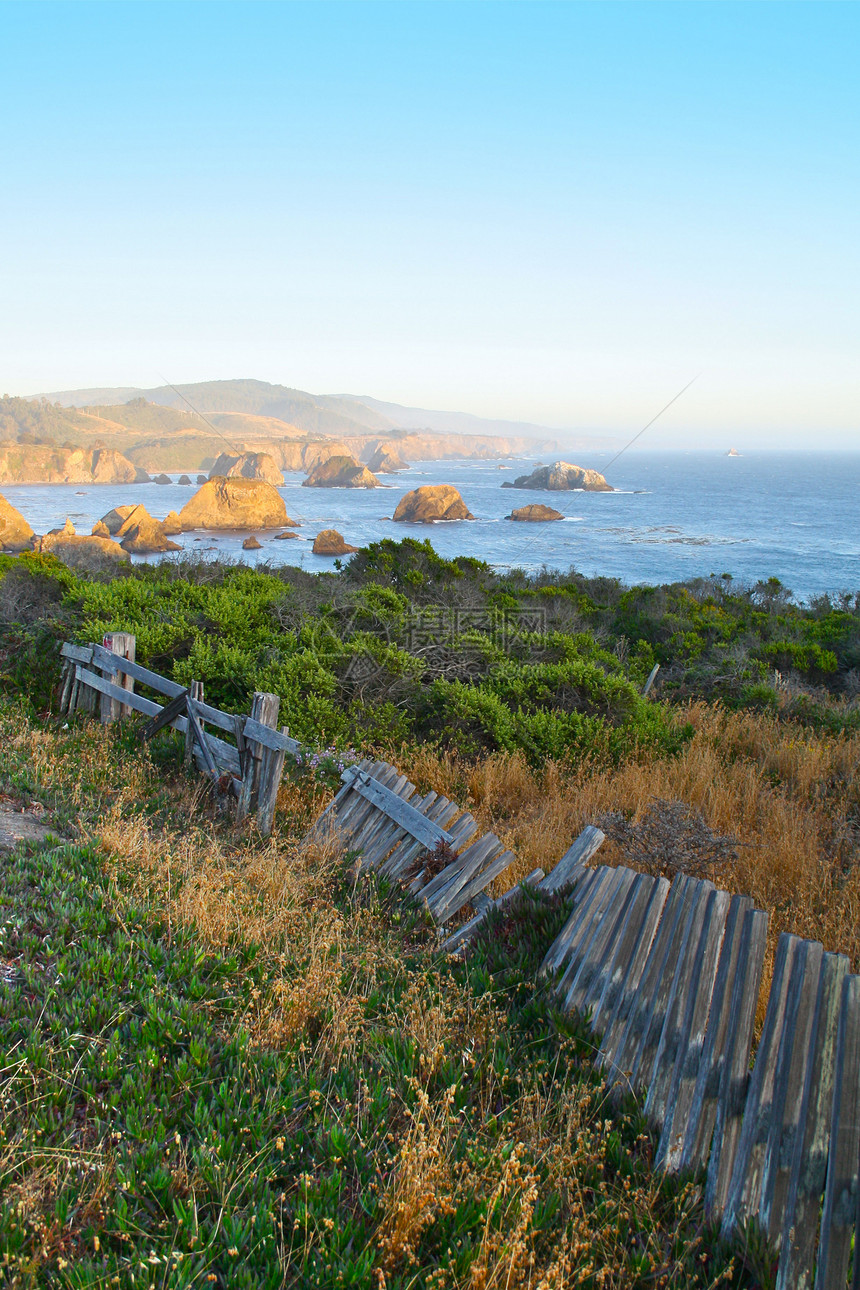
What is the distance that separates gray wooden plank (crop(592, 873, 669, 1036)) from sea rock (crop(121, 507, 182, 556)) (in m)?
59.2

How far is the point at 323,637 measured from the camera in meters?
8.98

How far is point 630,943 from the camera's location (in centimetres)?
342

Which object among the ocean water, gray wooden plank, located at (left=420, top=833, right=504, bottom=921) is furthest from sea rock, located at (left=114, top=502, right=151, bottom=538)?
gray wooden plank, located at (left=420, top=833, right=504, bottom=921)

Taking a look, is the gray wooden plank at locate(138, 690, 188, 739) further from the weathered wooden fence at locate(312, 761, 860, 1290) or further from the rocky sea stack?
the rocky sea stack

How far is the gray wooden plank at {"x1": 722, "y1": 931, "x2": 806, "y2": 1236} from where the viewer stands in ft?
8.18

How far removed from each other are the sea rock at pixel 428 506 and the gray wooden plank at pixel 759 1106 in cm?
7559

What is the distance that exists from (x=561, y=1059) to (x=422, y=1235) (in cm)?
110

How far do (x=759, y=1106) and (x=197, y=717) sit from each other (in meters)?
5.86

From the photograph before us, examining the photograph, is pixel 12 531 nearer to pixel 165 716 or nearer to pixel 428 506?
pixel 428 506

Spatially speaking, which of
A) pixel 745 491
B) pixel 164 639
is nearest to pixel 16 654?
pixel 164 639

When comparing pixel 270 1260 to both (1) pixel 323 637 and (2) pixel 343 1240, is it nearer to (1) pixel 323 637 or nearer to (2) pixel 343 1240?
(2) pixel 343 1240

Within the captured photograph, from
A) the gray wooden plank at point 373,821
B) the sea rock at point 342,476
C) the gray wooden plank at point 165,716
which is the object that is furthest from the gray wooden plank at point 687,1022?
the sea rock at point 342,476

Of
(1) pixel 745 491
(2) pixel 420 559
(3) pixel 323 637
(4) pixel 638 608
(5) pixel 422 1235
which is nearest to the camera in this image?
(5) pixel 422 1235

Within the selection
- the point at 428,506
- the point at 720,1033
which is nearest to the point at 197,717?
the point at 720,1033
